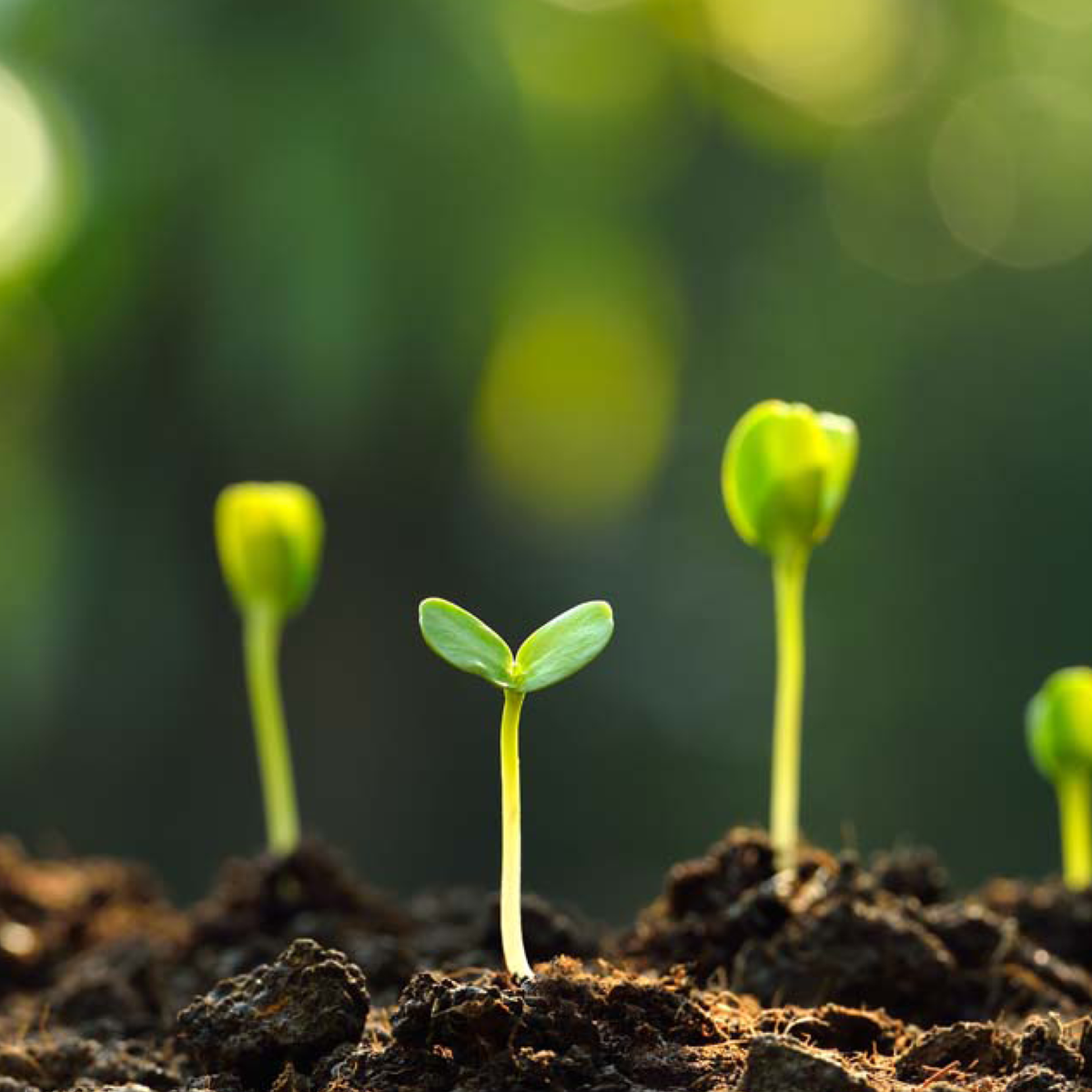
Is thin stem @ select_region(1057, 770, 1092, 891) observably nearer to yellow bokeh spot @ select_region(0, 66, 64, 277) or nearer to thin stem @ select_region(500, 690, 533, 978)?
thin stem @ select_region(500, 690, 533, 978)

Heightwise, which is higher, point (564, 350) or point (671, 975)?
point (564, 350)

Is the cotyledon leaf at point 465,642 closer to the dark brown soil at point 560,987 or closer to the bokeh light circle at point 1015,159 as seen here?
the dark brown soil at point 560,987

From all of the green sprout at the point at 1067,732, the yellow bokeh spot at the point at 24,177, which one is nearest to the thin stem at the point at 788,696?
the green sprout at the point at 1067,732

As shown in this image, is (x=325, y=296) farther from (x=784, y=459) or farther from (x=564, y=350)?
(x=784, y=459)

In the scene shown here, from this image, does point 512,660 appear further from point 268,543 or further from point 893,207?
point 893,207

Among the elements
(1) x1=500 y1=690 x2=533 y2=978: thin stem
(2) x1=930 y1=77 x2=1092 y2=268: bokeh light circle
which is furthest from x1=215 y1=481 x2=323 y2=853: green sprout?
(2) x1=930 y1=77 x2=1092 y2=268: bokeh light circle

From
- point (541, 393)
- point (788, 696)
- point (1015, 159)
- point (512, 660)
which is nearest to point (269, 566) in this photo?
point (788, 696)

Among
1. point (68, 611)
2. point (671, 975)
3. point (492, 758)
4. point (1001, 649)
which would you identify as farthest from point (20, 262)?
point (1001, 649)
